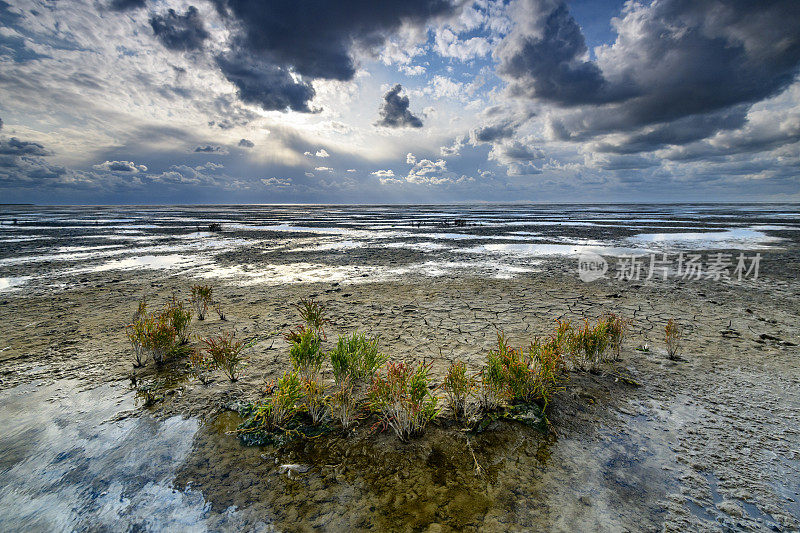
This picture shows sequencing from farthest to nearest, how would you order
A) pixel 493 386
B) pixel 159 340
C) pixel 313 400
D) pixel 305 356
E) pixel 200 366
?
pixel 159 340 < pixel 200 366 < pixel 305 356 < pixel 493 386 < pixel 313 400

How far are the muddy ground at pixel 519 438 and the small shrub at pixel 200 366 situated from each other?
0.55 feet

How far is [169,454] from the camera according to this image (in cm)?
378

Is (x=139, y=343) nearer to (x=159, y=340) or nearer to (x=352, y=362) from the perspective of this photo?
(x=159, y=340)

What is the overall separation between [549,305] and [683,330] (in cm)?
287

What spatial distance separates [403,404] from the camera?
3.97 m

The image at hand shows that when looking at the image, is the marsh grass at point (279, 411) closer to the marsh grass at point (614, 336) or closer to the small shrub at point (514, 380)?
the small shrub at point (514, 380)

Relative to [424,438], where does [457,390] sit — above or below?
above

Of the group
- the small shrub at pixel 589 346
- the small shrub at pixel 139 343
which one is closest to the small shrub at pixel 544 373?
the small shrub at pixel 589 346

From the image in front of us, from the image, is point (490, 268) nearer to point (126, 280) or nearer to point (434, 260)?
point (434, 260)

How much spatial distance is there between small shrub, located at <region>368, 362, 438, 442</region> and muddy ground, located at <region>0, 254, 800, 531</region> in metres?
0.18

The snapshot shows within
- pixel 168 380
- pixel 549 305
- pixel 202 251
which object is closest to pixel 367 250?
pixel 202 251

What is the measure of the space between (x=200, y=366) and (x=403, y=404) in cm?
400

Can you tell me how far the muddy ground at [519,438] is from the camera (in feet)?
9.96

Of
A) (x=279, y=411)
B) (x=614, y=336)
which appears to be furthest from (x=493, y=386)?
(x=614, y=336)
